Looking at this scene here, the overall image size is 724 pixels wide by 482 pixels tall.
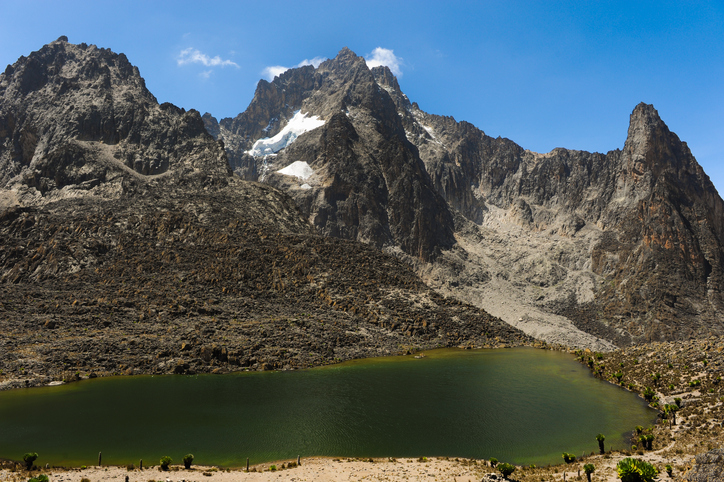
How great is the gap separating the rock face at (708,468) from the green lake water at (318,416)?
11693 mm

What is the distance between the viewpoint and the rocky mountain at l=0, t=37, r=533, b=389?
69250 millimetres

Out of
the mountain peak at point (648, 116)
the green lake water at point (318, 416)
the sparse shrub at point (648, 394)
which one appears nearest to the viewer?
the green lake water at point (318, 416)

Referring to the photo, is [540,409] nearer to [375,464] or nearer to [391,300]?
[375,464]

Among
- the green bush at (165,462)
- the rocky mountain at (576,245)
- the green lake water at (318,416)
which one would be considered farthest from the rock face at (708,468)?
the rocky mountain at (576,245)

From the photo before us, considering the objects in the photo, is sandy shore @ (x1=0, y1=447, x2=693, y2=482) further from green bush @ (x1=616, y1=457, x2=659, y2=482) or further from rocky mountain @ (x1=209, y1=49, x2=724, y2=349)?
rocky mountain @ (x1=209, y1=49, x2=724, y2=349)

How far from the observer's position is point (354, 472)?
33469mm

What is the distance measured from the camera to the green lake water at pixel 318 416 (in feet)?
127

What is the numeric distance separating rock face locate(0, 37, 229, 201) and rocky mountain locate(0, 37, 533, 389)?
523mm

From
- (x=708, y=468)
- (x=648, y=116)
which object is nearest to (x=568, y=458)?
(x=708, y=468)

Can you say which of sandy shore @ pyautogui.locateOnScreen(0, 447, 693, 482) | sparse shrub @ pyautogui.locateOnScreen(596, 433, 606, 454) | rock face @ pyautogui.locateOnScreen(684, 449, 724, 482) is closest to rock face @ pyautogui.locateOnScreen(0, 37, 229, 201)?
sandy shore @ pyautogui.locateOnScreen(0, 447, 693, 482)

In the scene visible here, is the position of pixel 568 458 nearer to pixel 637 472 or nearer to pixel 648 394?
pixel 637 472

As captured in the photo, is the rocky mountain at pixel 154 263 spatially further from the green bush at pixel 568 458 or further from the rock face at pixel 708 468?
the rock face at pixel 708 468

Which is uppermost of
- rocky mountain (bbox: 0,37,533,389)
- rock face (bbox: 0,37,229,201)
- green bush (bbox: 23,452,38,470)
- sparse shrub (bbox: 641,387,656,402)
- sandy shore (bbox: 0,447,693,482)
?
rock face (bbox: 0,37,229,201)

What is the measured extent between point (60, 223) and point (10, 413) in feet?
209
